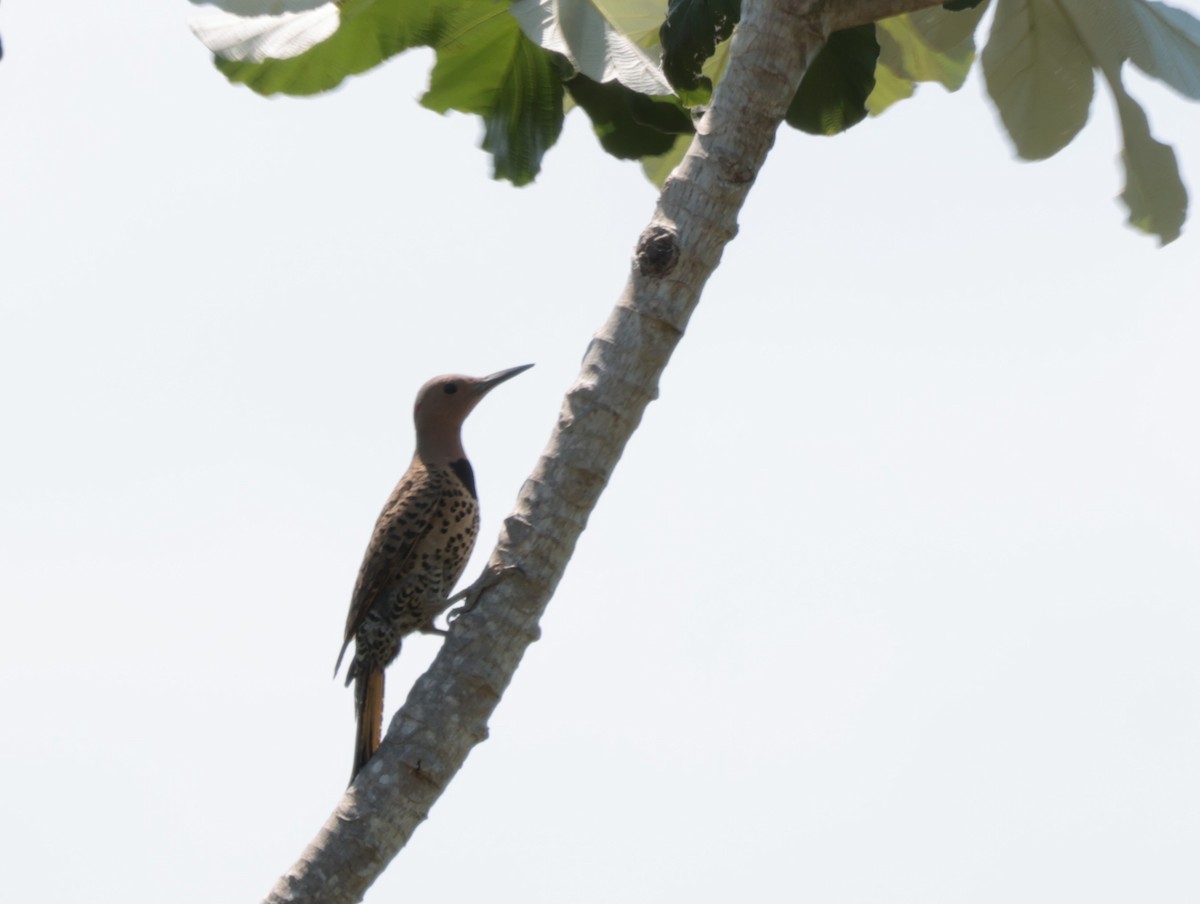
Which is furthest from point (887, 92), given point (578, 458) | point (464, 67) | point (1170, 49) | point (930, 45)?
point (578, 458)

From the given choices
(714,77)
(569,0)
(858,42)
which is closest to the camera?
(569,0)

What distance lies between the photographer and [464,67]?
17.3 ft

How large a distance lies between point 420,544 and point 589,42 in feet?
7.28

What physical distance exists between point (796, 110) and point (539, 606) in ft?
7.40

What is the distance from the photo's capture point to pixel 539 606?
3729mm

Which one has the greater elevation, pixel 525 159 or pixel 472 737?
pixel 525 159

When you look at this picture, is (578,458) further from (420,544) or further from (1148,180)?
(1148,180)

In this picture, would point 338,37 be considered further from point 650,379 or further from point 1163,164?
point 1163,164

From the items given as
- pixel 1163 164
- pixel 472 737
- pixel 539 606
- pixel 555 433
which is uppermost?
pixel 1163 164

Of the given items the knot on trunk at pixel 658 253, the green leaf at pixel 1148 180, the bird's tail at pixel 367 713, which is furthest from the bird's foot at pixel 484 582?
the green leaf at pixel 1148 180

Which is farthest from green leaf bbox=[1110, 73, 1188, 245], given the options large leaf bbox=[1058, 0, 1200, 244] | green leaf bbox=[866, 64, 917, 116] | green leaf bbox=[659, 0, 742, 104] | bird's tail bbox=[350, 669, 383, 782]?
bird's tail bbox=[350, 669, 383, 782]

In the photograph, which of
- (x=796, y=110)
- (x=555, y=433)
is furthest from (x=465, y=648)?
(x=796, y=110)

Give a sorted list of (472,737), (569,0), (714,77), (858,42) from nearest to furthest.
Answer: (472,737) → (569,0) → (858,42) → (714,77)

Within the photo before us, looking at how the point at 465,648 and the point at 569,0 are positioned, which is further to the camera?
the point at 569,0
